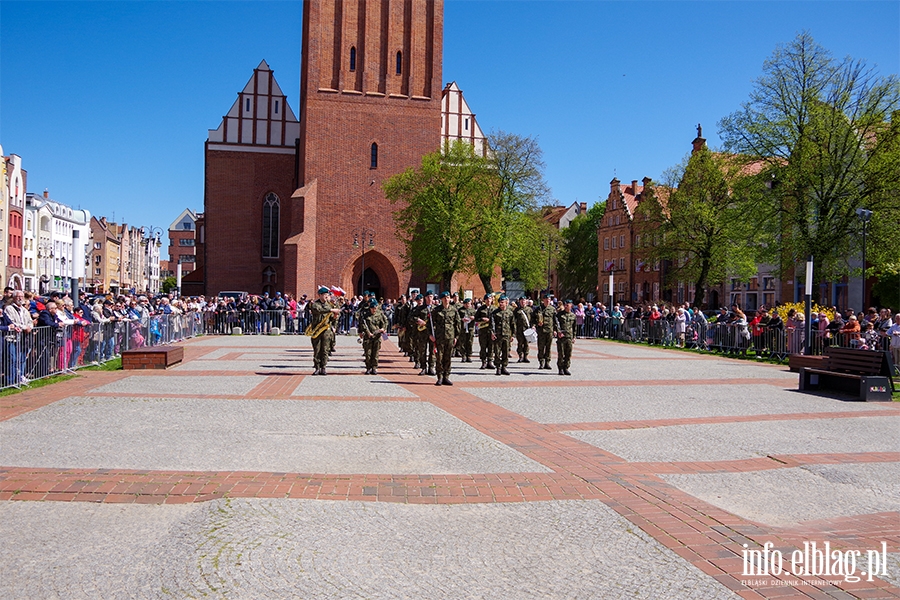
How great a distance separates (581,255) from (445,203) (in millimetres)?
47839

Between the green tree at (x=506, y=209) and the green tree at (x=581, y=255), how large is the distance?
115 ft

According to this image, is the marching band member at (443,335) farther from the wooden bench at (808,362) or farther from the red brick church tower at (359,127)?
the red brick church tower at (359,127)

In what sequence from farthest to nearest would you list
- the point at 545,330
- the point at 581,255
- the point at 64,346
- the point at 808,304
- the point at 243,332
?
the point at 581,255 → the point at 243,332 → the point at 545,330 → the point at 808,304 → the point at 64,346

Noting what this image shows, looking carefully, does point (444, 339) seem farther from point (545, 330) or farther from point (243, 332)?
point (243, 332)

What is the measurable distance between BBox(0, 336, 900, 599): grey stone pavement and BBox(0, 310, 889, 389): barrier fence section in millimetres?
1091

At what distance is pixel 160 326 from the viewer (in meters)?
21.7

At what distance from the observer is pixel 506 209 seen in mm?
44125

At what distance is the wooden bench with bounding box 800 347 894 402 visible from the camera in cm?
1227

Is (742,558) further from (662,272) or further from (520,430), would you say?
(662,272)

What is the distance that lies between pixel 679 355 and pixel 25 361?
1828 cm

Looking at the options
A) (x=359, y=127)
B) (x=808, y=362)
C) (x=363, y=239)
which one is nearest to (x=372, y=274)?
(x=363, y=239)

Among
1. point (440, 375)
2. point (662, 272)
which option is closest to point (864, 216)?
point (440, 375)

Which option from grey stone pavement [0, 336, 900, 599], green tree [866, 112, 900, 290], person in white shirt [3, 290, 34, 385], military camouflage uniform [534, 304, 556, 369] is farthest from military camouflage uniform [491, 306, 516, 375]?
green tree [866, 112, 900, 290]

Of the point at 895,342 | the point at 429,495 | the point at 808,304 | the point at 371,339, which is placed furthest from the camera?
the point at 808,304
